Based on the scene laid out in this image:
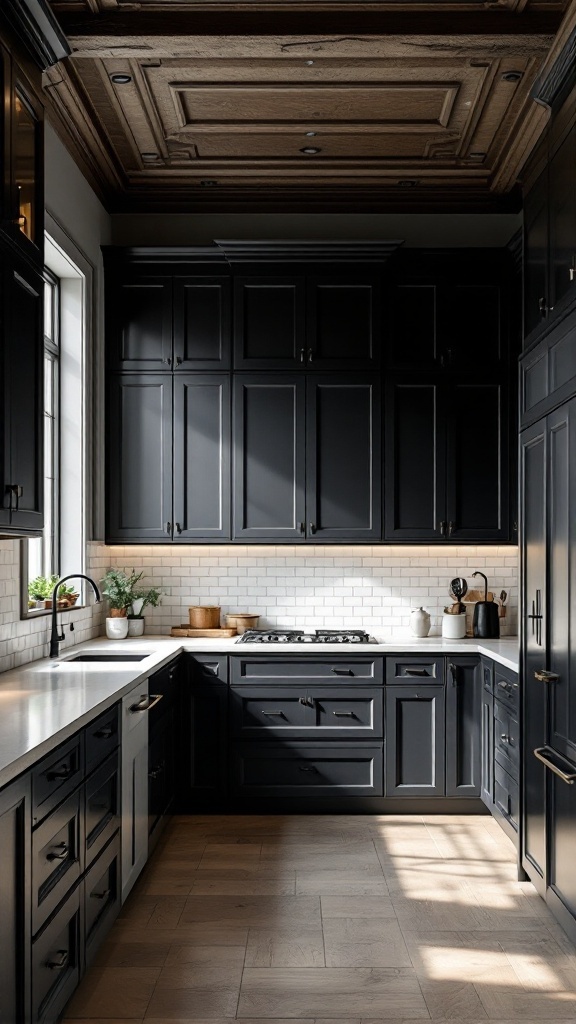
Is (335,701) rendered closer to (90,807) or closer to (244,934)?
(244,934)

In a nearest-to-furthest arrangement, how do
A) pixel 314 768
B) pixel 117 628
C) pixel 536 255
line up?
pixel 536 255, pixel 314 768, pixel 117 628

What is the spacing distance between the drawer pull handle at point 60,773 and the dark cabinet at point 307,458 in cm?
261

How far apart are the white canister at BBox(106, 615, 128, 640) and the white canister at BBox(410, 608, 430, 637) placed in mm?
1667

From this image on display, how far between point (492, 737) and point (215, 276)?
2965mm

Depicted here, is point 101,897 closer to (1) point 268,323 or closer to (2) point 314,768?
(2) point 314,768

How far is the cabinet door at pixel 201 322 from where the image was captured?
5.25m

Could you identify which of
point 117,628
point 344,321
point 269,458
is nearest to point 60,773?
point 117,628

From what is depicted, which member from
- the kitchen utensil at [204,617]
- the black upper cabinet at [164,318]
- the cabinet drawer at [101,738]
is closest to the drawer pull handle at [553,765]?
the cabinet drawer at [101,738]

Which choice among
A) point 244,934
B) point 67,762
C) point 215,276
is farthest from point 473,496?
point 67,762

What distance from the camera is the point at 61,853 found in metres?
2.63

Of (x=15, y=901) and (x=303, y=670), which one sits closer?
(x=15, y=901)

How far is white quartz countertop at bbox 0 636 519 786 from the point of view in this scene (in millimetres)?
2467

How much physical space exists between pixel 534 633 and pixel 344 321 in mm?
2348

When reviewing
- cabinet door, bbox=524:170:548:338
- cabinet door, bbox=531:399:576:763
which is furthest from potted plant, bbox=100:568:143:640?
cabinet door, bbox=524:170:548:338
